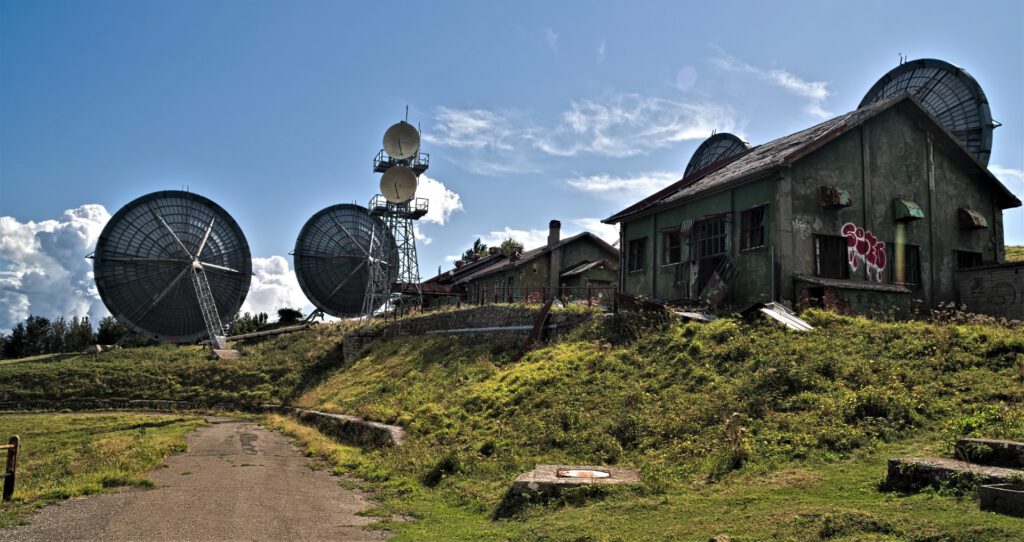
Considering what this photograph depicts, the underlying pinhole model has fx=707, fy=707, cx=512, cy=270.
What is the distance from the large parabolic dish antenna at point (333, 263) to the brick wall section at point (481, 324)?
19.5 m

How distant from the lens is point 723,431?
11.8 meters

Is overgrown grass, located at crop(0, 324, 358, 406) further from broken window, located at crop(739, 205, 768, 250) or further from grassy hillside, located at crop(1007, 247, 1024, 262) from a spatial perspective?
grassy hillside, located at crop(1007, 247, 1024, 262)

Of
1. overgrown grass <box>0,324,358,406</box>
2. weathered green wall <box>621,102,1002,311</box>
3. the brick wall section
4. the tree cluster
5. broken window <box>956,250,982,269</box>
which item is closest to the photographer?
weathered green wall <box>621,102,1002,311</box>

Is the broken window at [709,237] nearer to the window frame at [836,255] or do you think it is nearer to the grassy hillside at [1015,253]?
the window frame at [836,255]

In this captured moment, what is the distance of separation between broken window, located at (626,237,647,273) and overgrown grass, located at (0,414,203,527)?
1817cm

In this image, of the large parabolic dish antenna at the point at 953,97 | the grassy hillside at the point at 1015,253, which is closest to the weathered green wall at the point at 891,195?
the large parabolic dish antenna at the point at 953,97

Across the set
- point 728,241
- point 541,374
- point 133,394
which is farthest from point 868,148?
point 133,394

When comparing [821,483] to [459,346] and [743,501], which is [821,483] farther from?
[459,346]

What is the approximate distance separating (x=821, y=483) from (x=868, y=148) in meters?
18.4

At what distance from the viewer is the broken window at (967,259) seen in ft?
83.3

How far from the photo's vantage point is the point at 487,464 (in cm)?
1371

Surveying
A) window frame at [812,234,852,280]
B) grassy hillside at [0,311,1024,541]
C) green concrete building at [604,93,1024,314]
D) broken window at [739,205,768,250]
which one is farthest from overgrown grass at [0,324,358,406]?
window frame at [812,234,852,280]

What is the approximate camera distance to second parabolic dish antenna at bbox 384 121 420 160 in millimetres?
46719

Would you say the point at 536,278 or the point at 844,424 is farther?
the point at 536,278
